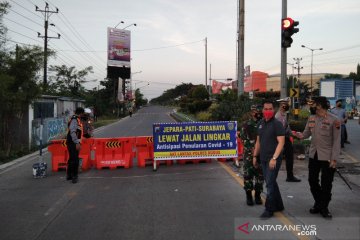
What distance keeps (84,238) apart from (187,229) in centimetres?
139

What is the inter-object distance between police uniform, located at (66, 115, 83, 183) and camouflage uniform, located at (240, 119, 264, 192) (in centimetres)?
417

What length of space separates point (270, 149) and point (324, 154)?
2.64 ft

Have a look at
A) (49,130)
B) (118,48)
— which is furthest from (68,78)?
(49,130)

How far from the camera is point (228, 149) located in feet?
37.0

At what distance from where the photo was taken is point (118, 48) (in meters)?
65.1

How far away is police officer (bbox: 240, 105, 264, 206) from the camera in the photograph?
22.1ft

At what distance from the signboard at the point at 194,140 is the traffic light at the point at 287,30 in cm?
353

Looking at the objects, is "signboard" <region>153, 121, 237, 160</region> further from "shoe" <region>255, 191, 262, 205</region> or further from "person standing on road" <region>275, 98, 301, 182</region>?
"shoe" <region>255, 191, 262, 205</region>

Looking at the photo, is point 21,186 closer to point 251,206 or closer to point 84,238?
point 84,238

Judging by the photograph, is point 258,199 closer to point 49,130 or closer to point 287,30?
point 287,30

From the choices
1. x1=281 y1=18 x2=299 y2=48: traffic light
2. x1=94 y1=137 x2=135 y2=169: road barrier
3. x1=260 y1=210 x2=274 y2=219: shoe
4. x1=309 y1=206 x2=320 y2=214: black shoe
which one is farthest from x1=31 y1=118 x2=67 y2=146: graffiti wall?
x1=309 y1=206 x2=320 y2=214: black shoe

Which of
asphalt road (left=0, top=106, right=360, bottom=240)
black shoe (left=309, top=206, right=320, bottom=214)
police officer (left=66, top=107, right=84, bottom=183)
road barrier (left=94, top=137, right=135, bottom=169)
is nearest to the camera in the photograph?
asphalt road (left=0, top=106, right=360, bottom=240)

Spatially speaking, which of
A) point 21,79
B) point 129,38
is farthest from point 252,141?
point 129,38

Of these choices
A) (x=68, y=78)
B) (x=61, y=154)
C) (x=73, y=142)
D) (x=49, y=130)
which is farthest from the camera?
(x=68, y=78)
